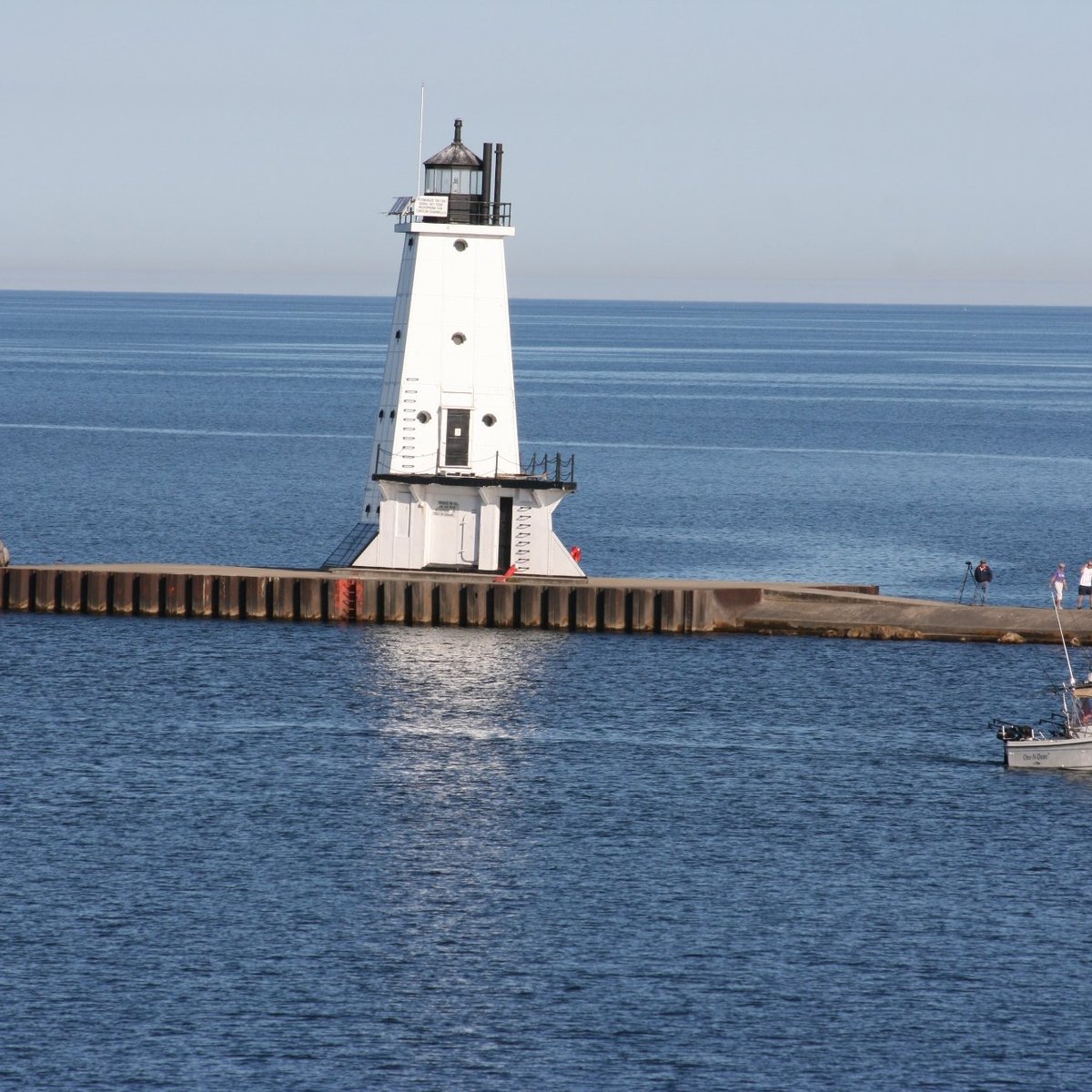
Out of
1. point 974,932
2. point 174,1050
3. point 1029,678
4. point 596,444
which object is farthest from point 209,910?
point 596,444

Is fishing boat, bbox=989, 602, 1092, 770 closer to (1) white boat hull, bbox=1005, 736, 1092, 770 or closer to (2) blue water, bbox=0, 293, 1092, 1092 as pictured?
(1) white boat hull, bbox=1005, 736, 1092, 770

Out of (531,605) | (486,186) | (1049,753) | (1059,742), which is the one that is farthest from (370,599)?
(1059,742)

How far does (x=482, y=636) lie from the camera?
60.5 metres

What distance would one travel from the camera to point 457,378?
61.1 m

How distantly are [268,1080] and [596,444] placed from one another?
343 feet

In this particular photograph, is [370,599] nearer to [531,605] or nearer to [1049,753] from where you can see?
[531,605]

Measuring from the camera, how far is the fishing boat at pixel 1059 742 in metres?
47.8

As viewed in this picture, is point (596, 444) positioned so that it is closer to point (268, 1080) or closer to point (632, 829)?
point (632, 829)

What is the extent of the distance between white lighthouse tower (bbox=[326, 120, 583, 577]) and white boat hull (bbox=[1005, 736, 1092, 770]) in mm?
17733

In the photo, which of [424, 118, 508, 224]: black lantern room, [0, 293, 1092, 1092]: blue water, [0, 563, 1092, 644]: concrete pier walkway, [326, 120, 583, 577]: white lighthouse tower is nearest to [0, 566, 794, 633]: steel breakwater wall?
[0, 563, 1092, 644]: concrete pier walkway

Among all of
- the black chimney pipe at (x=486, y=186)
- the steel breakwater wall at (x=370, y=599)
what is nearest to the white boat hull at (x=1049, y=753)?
the steel breakwater wall at (x=370, y=599)

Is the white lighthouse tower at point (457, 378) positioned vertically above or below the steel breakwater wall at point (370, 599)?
above

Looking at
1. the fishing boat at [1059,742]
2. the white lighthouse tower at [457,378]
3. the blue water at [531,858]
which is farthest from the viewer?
the white lighthouse tower at [457,378]

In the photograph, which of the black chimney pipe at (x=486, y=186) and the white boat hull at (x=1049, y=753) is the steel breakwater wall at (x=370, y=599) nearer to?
the black chimney pipe at (x=486, y=186)
